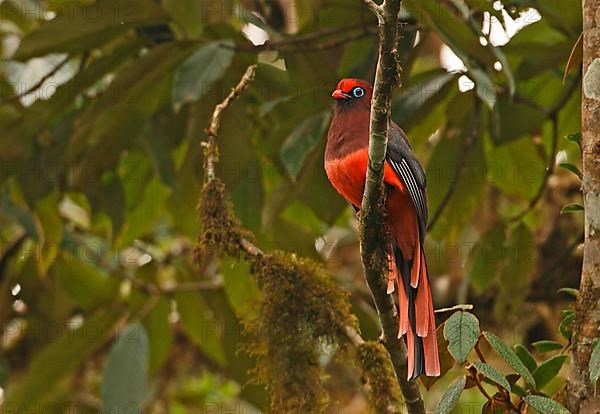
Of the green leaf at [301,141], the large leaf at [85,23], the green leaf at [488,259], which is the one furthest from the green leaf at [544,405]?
the large leaf at [85,23]

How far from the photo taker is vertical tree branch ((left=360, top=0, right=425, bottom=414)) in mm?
2234

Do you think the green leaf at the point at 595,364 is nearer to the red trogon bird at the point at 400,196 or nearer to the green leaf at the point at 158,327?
the red trogon bird at the point at 400,196

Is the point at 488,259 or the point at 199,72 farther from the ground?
the point at 199,72

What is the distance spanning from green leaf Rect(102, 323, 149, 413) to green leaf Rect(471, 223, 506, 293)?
4.33 ft

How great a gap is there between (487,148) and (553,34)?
63 cm

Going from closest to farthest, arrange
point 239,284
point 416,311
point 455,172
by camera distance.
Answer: point 416,311 < point 239,284 < point 455,172

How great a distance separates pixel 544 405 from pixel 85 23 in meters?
2.22

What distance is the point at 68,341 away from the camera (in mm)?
4566

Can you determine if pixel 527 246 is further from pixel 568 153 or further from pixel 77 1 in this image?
pixel 77 1

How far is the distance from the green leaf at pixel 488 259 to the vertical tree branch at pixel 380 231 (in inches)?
61.1

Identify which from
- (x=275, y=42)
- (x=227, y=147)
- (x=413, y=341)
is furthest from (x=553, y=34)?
(x=413, y=341)

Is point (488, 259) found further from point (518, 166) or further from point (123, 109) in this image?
point (123, 109)

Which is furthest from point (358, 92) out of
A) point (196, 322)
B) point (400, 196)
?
point (196, 322)

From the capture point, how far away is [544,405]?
7.25 ft
